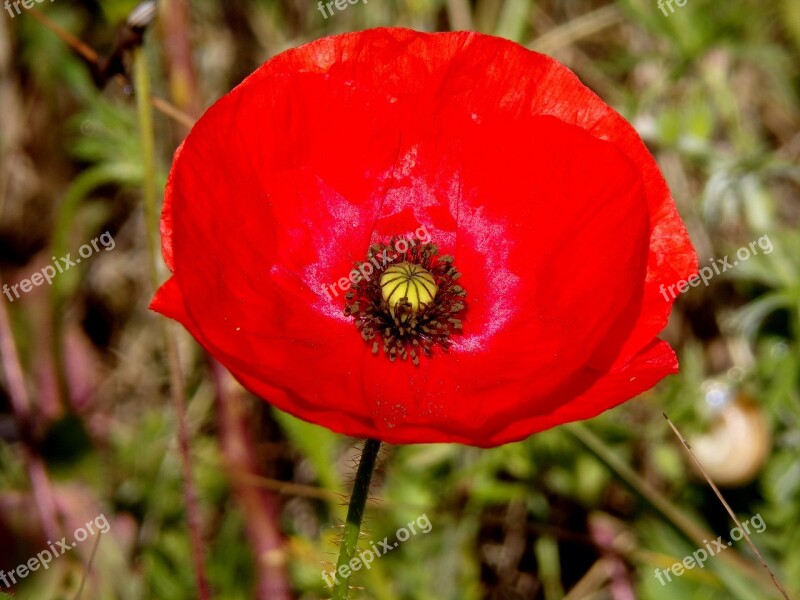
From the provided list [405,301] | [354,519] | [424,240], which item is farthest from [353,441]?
[354,519]

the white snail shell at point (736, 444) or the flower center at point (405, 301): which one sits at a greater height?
the flower center at point (405, 301)

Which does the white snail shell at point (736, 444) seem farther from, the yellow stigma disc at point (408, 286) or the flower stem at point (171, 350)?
the flower stem at point (171, 350)

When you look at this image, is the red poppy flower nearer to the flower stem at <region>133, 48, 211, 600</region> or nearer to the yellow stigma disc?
the yellow stigma disc

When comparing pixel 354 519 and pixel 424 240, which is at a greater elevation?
pixel 354 519

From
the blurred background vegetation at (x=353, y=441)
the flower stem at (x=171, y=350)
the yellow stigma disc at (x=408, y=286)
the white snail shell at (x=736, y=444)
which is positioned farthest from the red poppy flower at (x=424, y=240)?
the white snail shell at (x=736, y=444)

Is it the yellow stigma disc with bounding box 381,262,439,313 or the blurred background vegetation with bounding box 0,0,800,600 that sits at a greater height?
the yellow stigma disc with bounding box 381,262,439,313

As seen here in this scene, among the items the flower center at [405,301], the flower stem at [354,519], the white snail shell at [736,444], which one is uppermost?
the flower stem at [354,519]

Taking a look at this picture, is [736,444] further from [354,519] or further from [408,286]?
[354,519]

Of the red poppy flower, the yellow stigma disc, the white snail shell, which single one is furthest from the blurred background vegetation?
the yellow stigma disc
